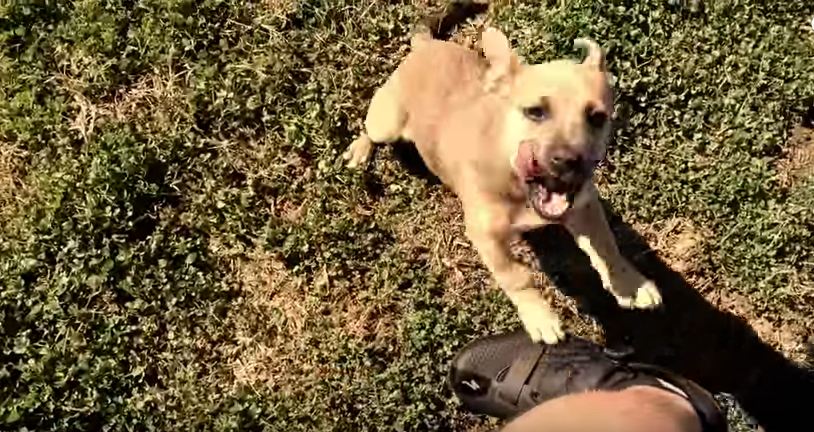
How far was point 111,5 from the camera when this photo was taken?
5070 mm

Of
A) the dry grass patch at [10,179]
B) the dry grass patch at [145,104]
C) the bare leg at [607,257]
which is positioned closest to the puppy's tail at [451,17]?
the dry grass patch at [145,104]

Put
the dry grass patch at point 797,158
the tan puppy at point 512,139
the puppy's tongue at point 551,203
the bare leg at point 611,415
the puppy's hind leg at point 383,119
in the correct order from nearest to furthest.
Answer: the bare leg at point 611,415 → the tan puppy at point 512,139 → the puppy's tongue at point 551,203 → the puppy's hind leg at point 383,119 → the dry grass patch at point 797,158

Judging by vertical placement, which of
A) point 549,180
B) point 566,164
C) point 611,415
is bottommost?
point 611,415

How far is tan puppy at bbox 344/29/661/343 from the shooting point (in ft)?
12.8

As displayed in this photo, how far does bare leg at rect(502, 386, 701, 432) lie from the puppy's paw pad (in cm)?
35

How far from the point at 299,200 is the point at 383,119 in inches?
24.2

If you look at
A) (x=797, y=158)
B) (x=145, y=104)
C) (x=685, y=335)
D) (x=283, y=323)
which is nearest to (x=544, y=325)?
(x=685, y=335)

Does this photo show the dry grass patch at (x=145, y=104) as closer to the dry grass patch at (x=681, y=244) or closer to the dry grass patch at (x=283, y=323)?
the dry grass patch at (x=283, y=323)

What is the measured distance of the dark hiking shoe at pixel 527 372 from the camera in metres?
4.53

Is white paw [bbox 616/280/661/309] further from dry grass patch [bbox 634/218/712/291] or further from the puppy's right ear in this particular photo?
the puppy's right ear

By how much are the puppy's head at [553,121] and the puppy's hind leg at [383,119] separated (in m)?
A: 0.71

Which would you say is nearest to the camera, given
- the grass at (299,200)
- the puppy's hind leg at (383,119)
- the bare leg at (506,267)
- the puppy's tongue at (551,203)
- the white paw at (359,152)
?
the puppy's tongue at (551,203)

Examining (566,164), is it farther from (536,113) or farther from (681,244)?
(681,244)

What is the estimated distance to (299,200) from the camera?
5.12 meters
